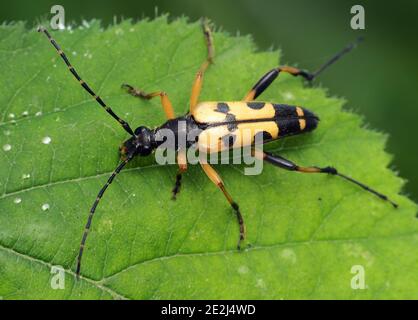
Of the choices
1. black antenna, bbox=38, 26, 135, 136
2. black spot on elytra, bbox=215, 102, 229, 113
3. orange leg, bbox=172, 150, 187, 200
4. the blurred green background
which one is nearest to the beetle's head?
black antenna, bbox=38, 26, 135, 136

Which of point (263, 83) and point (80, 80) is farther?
point (263, 83)

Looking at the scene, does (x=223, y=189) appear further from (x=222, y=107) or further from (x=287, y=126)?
(x=287, y=126)

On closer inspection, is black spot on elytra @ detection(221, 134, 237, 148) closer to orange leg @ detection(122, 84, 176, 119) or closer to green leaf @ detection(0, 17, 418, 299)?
green leaf @ detection(0, 17, 418, 299)

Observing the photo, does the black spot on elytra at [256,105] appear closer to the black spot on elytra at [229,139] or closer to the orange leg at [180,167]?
the black spot on elytra at [229,139]

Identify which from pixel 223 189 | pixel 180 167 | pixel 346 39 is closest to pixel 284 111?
pixel 223 189

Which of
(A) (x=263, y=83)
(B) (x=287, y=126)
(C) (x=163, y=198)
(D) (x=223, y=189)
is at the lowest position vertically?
(C) (x=163, y=198)

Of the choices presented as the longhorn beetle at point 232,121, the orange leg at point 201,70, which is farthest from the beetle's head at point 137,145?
the orange leg at point 201,70
